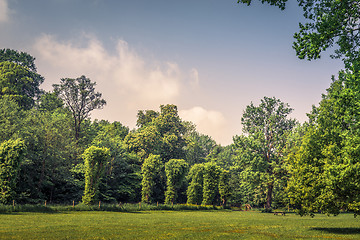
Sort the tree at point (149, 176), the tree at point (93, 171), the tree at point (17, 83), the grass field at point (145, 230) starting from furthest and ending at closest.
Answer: the tree at point (17, 83), the tree at point (149, 176), the tree at point (93, 171), the grass field at point (145, 230)

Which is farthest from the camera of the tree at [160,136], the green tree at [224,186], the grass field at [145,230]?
the tree at [160,136]

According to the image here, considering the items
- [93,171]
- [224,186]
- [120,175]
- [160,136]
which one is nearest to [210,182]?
[224,186]

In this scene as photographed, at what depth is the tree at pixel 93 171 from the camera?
170ft

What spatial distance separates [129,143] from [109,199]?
20.2 metres

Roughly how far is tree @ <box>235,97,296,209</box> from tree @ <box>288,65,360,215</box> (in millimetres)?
39188

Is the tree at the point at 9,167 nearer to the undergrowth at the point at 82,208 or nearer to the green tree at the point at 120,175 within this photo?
the undergrowth at the point at 82,208

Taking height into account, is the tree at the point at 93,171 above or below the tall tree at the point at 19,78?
below

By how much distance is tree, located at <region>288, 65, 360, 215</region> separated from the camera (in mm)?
21969

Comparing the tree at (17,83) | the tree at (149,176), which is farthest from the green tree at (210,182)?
the tree at (17,83)

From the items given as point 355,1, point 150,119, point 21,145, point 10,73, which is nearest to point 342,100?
point 355,1

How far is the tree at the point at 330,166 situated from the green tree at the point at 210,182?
4833cm

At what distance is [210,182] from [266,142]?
56.4ft

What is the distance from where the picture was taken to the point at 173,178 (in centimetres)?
7269

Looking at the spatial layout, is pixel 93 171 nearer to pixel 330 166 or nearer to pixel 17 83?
pixel 330 166
